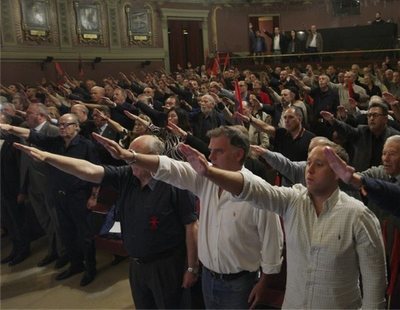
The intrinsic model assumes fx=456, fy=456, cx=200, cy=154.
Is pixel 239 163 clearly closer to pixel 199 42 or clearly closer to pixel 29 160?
pixel 29 160

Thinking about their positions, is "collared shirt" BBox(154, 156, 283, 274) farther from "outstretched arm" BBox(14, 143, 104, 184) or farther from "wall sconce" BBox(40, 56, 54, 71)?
"wall sconce" BBox(40, 56, 54, 71)

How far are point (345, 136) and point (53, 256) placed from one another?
3318 mm

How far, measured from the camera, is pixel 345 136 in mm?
4254

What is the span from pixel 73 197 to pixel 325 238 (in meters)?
2.97

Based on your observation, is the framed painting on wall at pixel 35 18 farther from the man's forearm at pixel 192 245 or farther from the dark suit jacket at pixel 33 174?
the man's forearm at pixel 192 245

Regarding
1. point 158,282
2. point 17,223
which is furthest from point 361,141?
point 17,223

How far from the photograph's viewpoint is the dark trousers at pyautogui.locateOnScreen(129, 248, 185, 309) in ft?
8.89

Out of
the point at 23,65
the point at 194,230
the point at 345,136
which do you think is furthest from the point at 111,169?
the point at 23,65

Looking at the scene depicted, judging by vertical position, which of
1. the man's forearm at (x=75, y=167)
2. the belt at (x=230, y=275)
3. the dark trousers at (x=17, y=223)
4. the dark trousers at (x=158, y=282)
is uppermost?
the man's forearm at (x=75, y=167)

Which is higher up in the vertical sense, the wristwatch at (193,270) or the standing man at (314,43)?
the standing man at (314,43)

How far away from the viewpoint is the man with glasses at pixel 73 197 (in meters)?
4.23

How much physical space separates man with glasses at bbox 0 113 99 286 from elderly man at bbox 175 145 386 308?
2557 mm

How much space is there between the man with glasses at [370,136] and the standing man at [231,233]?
199 cm

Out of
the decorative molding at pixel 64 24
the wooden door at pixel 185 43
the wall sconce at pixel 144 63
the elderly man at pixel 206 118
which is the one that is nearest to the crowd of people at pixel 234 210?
the elderly man at pixel 206 118
